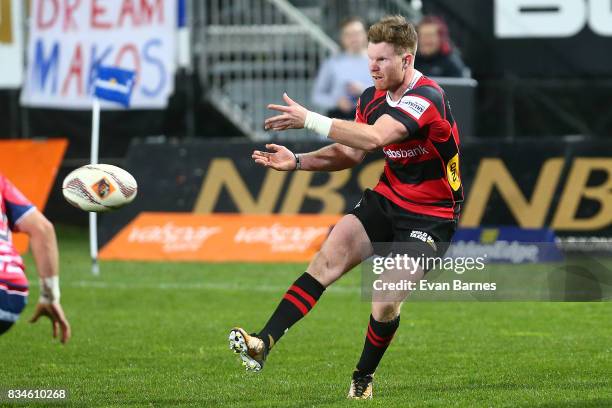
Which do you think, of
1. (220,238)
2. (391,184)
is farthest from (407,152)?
(220,238)

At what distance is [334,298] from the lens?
13.6 metres

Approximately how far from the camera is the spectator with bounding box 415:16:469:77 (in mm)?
16250

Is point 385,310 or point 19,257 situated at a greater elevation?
point 19,257

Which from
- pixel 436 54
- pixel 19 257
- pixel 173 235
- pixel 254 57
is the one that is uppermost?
pixel 19 257

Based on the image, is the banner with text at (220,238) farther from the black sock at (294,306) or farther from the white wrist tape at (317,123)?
the white wrist tape at (317,123)

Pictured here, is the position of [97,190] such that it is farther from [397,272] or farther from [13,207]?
[397,272]

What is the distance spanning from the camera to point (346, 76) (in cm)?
1678

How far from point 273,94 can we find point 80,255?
4.14 meters

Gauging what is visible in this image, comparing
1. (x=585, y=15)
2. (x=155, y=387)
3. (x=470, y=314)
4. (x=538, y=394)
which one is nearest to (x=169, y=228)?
(x=470, y=314)

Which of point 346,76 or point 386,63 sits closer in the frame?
point 386,63

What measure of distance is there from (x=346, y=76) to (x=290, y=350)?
702cm

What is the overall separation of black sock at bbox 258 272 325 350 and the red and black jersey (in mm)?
740

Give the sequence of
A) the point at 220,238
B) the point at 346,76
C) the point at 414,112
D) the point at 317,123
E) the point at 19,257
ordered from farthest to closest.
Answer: the point at 346,76
the point at 220,238
the point at 414,112
the point at 317,123
the point at 19,257

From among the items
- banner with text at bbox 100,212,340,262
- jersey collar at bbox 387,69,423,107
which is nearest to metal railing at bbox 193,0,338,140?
banner with text at bbox 100,212,340,262
